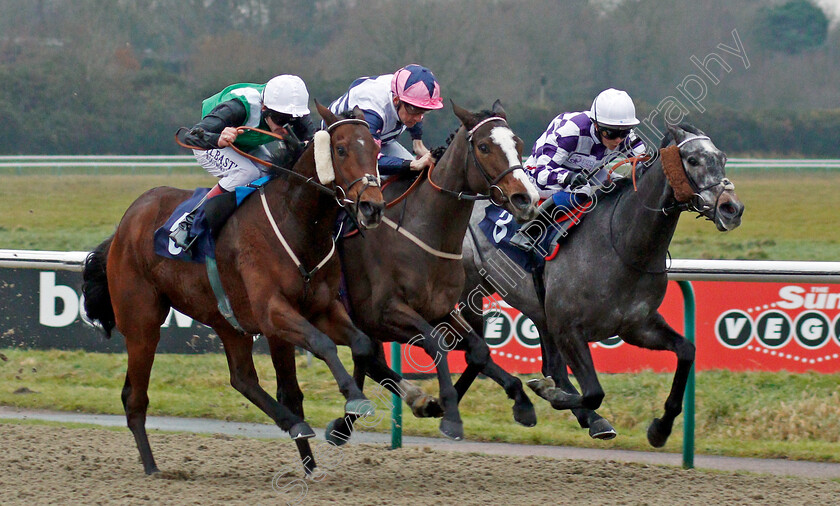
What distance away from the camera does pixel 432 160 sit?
507cm

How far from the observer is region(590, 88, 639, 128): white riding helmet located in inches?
206

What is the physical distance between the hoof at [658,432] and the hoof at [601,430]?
0.35 meters

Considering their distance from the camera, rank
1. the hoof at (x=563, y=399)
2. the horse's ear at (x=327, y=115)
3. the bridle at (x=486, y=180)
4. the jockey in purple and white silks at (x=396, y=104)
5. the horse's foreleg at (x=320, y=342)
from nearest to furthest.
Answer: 1. the horse's foreleg at (x=320, y=342)
2. the horse's ear at (x=327, y=115)
3. the bridle at (x=486, y=180)
4. the jockey in purple and white silks at (x=396, y=104)
5. the hoof at (x=563, y=399)

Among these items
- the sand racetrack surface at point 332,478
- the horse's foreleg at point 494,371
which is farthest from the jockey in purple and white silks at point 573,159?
the sand racetrack surface at point 332,478

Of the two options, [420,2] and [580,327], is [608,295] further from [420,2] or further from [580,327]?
[420,2]

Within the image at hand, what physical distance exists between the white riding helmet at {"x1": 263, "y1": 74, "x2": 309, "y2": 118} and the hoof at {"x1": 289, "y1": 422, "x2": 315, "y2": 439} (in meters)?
1.43

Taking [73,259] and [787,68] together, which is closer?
[73,259]

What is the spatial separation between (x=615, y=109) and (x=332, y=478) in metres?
2.31

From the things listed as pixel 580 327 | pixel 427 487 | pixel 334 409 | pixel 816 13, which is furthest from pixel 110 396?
pixel 816 13

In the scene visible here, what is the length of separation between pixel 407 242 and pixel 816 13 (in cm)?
863

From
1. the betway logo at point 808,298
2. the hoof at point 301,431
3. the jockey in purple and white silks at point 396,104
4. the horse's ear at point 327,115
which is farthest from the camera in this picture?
the betway logo at point 808,298

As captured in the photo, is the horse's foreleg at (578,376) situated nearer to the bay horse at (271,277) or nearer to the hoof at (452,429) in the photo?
the hoof at (452,429)

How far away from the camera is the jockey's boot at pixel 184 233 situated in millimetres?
4980

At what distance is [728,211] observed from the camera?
461 cm
